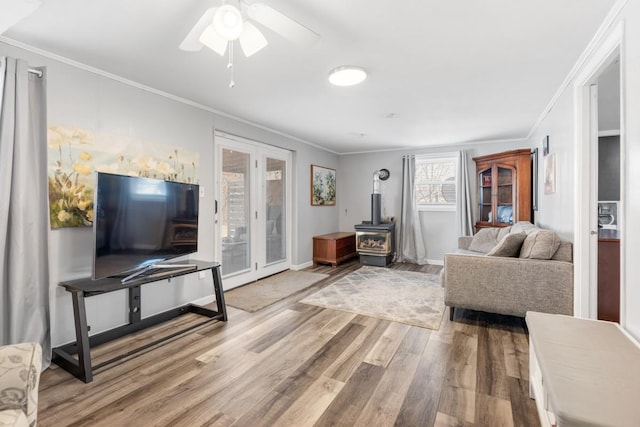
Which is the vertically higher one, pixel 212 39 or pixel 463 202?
pixel 212 39

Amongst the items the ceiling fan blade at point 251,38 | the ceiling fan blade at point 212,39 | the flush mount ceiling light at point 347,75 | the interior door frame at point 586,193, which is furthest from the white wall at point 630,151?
the ceiling fan blade at point 212,39

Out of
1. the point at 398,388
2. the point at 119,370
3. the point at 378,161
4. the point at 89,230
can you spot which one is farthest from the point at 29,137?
the point at 378,161

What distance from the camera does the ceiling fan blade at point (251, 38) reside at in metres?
1.58

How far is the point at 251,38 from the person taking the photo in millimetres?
1622

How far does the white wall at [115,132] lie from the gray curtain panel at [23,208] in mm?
169

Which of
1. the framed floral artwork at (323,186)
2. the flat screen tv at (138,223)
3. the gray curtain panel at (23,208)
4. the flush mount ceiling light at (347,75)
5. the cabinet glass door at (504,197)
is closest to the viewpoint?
the gray curtain panel at (23,208)

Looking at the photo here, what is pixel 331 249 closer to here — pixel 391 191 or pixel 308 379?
pixel 391 191

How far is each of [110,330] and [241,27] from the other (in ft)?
8.52

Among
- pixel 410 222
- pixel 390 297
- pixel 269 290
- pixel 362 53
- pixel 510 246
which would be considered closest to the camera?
pixel 362 53

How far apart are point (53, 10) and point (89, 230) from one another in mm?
1544

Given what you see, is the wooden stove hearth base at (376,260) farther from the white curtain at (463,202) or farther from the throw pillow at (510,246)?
the throw pillow at (510,246)

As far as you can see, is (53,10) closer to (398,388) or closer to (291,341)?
(291,341)

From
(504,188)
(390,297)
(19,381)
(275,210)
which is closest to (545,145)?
(504,188)

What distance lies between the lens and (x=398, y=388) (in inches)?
74.9
